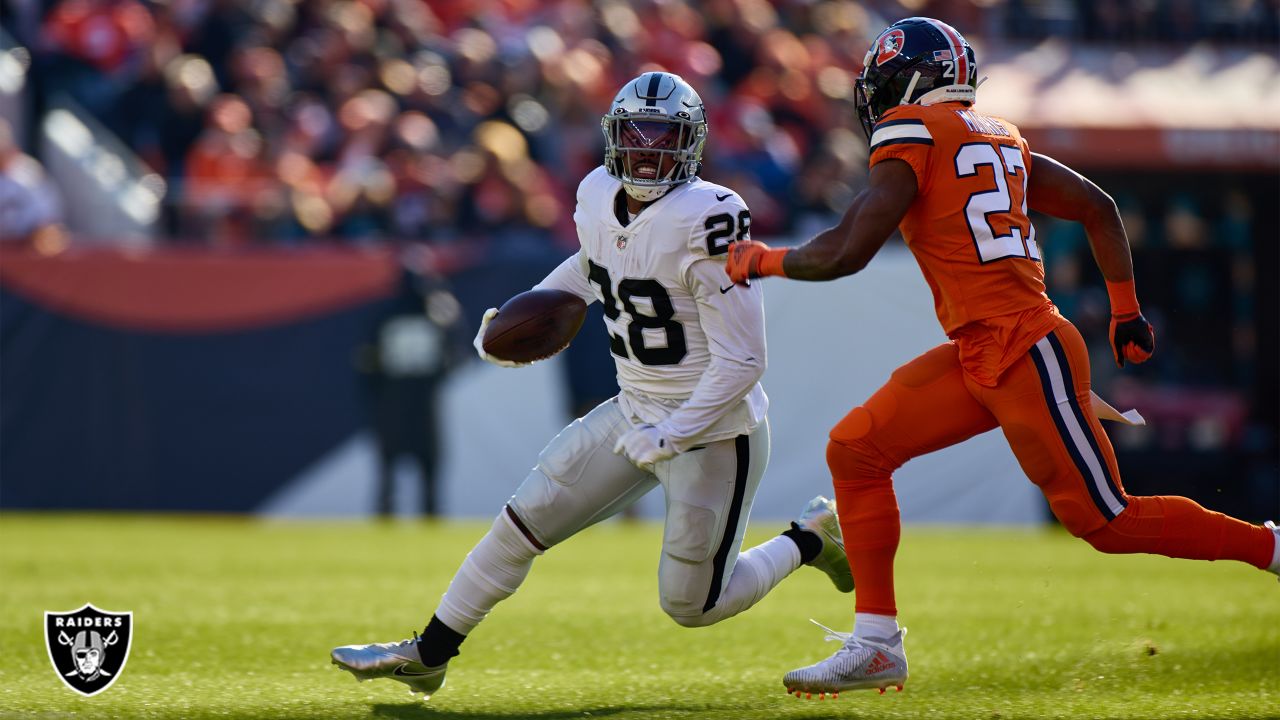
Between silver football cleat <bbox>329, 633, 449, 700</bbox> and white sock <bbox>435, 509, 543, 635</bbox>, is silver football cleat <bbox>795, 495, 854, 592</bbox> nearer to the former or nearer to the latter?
white sock <bbox>435, 509, 543, 635</bbox>

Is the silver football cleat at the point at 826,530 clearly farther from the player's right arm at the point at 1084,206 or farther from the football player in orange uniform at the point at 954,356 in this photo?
the player's right arm at the point at 1084,206

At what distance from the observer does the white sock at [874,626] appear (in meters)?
4.41

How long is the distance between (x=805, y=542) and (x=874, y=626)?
49 cm

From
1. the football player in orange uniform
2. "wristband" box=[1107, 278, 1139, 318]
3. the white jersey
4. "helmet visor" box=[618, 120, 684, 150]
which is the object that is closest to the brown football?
the white jersey

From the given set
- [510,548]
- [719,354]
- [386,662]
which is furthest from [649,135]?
[386,662]

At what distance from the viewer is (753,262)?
4.12m

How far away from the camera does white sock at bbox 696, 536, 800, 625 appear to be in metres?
4.51

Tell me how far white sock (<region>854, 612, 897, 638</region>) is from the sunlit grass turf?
215 millimetres

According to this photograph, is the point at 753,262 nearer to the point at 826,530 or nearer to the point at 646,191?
the point at 646,191

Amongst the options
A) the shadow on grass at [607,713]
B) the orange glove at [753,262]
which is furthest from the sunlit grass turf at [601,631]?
the orange glove at [753,262]

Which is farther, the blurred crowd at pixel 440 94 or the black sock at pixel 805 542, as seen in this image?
the blurred crowd at pixel 440 94

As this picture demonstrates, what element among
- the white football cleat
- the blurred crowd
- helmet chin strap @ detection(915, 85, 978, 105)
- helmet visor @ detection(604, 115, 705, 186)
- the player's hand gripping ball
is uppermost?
the blurred crowd

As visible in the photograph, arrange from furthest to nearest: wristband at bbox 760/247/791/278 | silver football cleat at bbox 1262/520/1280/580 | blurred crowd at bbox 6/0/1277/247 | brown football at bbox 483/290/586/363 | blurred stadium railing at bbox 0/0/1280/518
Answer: blurred crowd at bbox 6/0/1277/247, blurred stadium railing at bbox 0/0/1280/518, brown football at bbox 483/290/586/363, silver football cleat at bbox 1262/520/1280/580, wristband at bbox 760/247/791/278

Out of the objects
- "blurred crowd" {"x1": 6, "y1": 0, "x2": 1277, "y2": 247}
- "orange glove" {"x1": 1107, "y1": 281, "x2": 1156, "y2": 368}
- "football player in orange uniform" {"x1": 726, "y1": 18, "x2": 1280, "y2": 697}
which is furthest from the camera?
"blurred crowd" {"x1": 6, "y1": 0, "x2": 1277, "y2": 247}
